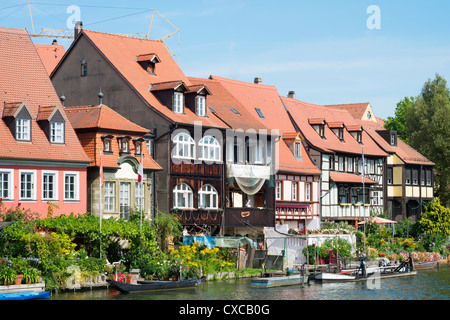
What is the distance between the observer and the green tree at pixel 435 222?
2906 inches

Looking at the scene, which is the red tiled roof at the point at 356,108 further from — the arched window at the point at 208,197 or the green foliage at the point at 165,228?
the green foliage at the point at 165,228

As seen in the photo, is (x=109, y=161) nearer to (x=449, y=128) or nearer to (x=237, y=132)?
(x=237, y=132)

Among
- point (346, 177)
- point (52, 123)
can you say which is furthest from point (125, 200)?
point (346, 177)

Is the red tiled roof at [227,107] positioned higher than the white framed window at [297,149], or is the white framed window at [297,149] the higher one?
the red tiled roof at [227,107]

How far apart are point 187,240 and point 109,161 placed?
7361 millimetres

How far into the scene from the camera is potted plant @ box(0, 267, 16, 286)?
38812 millimetres

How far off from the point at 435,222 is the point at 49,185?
3827cm

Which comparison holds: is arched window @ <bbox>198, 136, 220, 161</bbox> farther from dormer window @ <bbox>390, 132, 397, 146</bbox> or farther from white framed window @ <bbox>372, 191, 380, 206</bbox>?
dormer window @ <bbox>390, 132, 397, 146</bbox>

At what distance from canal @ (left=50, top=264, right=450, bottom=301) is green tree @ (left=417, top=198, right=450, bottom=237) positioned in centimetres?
1787

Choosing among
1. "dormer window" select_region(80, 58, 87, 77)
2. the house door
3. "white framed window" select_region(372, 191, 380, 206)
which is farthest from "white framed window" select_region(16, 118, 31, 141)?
"white framed window" select_region(372, 191, 380, 206)

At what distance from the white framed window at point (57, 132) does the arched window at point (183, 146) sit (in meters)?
9.02

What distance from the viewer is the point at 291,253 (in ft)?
193

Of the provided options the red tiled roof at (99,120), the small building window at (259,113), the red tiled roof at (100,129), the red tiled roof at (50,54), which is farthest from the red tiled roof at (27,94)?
the small building window at (259,113)

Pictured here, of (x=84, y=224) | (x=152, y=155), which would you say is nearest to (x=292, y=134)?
(x=152, y=155)
